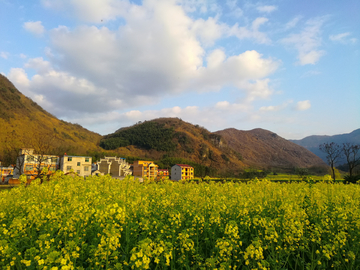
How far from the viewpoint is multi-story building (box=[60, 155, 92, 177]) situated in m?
48.1

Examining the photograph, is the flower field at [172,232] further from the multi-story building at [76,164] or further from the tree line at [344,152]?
the multi-story building at [76,164]

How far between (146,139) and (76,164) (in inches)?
3022

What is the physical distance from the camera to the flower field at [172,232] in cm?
369

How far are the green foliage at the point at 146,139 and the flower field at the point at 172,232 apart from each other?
11172cm

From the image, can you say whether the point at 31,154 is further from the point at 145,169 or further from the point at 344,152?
the point at 344,152

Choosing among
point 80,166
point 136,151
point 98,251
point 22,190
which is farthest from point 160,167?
point 98,251

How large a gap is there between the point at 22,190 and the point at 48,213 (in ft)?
18.0

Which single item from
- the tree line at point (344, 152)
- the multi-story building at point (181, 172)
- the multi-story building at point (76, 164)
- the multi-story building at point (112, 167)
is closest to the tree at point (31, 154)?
the multi-story building at point (76, 164)

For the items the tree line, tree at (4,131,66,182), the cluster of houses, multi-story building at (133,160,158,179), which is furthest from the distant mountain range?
the tree line

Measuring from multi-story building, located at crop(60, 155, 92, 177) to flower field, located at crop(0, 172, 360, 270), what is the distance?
44.2 metres

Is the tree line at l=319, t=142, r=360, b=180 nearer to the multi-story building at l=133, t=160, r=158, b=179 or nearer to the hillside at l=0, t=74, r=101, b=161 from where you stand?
the multi-story building at l=133, t=160, r=158, b=179

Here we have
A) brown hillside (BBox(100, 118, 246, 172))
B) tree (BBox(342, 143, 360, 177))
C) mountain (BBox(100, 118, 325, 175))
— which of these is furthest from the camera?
mountain (BBox(100, 118, 325, 175))

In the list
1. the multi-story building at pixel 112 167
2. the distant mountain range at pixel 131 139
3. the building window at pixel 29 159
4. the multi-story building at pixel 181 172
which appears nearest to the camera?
the building window at pixel 29 159

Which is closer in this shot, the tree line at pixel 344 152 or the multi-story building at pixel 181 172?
the tree line at pixel 344 152
